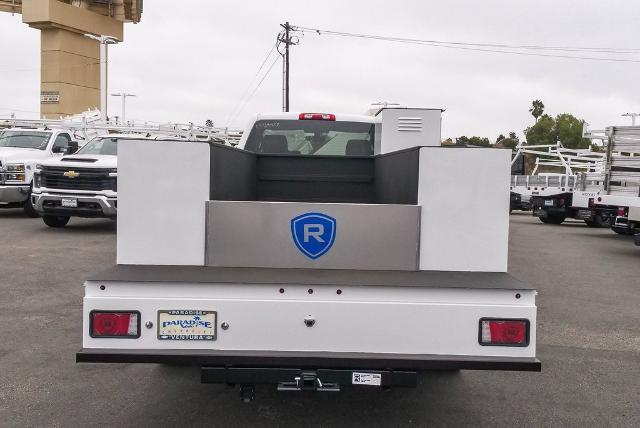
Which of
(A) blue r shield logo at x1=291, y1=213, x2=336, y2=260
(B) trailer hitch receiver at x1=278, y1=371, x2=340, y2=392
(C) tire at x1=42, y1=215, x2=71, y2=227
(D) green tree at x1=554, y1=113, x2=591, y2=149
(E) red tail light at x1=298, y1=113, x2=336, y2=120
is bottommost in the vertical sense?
(C) tire at x1=42, y1=215, x2=71, y2=227

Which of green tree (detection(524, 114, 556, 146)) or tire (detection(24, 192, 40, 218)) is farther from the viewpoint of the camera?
green tree (detection(524, 114, 556, 146))

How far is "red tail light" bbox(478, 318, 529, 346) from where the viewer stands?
323 centimetres

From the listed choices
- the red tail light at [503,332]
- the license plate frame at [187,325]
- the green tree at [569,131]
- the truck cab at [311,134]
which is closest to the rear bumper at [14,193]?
the truck cab at [311,134]

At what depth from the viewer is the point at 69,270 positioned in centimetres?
888

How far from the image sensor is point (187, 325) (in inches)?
126

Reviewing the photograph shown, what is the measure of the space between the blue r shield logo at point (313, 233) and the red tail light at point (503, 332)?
90 cm

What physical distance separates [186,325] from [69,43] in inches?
1557

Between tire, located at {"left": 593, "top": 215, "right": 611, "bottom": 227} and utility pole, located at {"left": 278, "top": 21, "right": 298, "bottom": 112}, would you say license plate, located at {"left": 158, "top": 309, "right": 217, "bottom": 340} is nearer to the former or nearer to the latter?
tire, located at {"left": 593, "top": 215, "right": 611, "bottom": 227}

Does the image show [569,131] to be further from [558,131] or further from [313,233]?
[313,233]

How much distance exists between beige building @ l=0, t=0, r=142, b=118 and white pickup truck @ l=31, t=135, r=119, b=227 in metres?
26.8

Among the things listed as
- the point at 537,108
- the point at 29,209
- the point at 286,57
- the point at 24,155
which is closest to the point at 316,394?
the point at 24,155

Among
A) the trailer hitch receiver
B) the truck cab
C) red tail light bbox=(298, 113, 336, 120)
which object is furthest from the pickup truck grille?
the trailer hitch receiver

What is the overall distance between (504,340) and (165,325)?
171 centimetres

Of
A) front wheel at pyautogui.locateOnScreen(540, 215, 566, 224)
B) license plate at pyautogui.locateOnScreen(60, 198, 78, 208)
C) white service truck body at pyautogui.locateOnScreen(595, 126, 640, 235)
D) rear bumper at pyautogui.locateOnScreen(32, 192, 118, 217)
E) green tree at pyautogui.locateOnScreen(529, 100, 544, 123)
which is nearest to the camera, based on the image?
rear bumper at pyautogui.locateOnScreen(32, 192, 118, 217)
